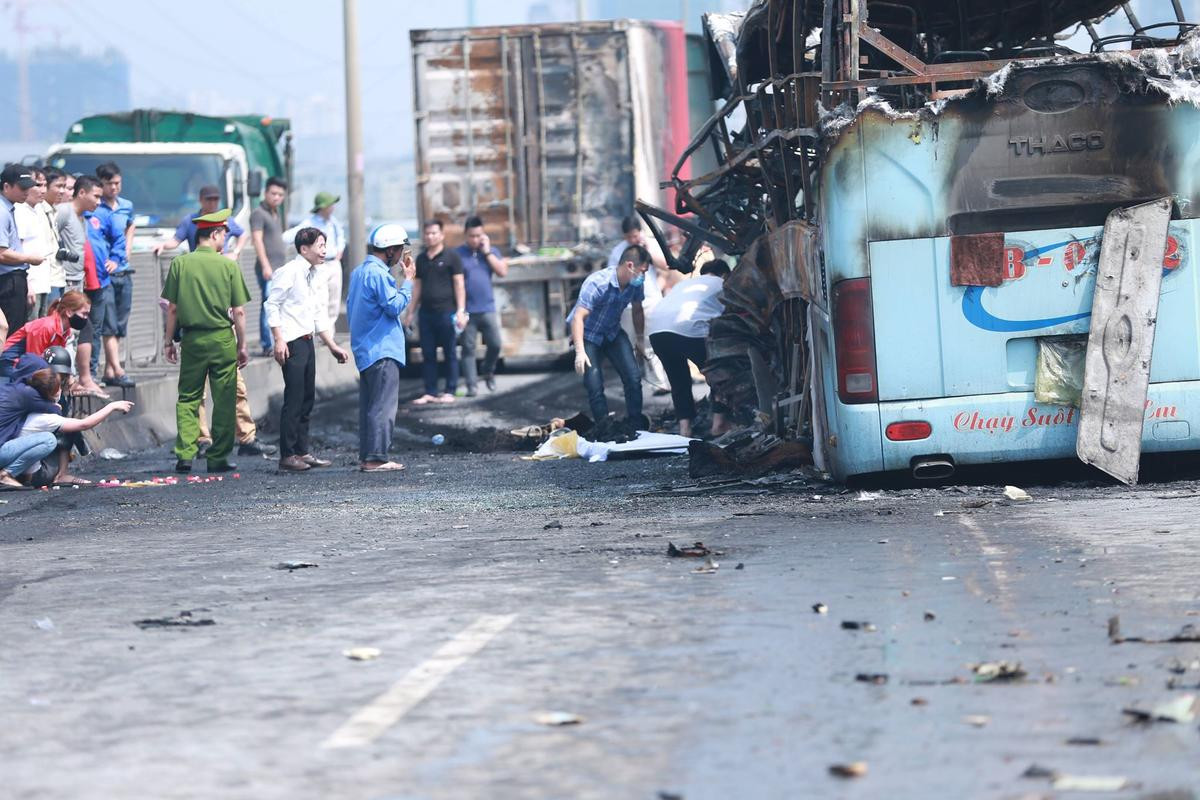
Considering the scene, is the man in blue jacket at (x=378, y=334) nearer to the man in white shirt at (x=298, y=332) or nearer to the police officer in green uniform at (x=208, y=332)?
the man in white shirt at (x=298, y=332)

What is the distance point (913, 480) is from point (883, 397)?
80cm

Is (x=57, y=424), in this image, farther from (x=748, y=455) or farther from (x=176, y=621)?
(x=176, y=621)

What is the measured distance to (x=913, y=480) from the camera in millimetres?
10883

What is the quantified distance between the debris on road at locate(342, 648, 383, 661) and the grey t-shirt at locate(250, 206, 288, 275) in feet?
44.6

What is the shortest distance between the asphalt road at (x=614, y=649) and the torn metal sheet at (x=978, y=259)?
1.12 meters

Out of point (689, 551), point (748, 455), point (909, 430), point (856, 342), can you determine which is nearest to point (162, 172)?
point (748, 455)

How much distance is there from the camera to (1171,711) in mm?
5402

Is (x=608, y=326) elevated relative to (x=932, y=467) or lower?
elevated

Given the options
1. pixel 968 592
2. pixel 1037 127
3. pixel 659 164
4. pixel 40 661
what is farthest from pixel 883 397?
pixel 659 164

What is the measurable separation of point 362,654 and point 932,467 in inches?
175

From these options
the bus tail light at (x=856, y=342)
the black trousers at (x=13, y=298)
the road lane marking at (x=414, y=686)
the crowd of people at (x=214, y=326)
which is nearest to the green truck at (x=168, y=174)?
the crowd of people at (x=214, y=326)

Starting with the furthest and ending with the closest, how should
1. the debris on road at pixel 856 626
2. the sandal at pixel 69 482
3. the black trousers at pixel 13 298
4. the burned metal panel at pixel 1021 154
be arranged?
1. the black trousers at pixel 13 298
2. the sandal at pixel 69 482
3. the burned metal panel at pixel 1021 154
4. the debris on road at pixel 856 626

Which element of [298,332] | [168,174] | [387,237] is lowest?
[298,332]

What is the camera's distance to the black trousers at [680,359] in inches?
600
